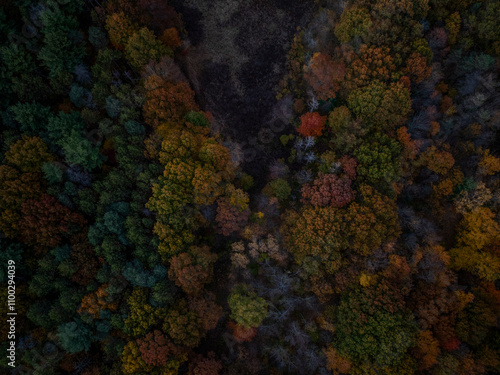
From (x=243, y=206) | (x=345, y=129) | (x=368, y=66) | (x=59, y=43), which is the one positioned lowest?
(x=243, y=206)

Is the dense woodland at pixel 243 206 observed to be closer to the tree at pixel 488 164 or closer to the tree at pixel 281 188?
the tree at pixel 488 164

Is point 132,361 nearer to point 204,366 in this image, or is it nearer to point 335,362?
point 204,366

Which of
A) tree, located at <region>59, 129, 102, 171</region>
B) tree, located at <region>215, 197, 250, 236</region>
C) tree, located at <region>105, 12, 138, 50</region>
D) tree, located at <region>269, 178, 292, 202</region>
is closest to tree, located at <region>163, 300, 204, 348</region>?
tree, located at <region>215, 197, 250, 236</region>

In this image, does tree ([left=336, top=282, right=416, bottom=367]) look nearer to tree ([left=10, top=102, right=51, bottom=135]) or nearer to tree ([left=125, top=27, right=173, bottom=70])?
tree ([left=125, top=27, right=173, bottom=70])

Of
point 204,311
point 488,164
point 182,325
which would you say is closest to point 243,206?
point 204,311

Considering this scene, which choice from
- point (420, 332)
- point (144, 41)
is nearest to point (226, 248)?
point (420, 332)

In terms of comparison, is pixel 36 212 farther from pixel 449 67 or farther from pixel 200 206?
pixel 449 67
